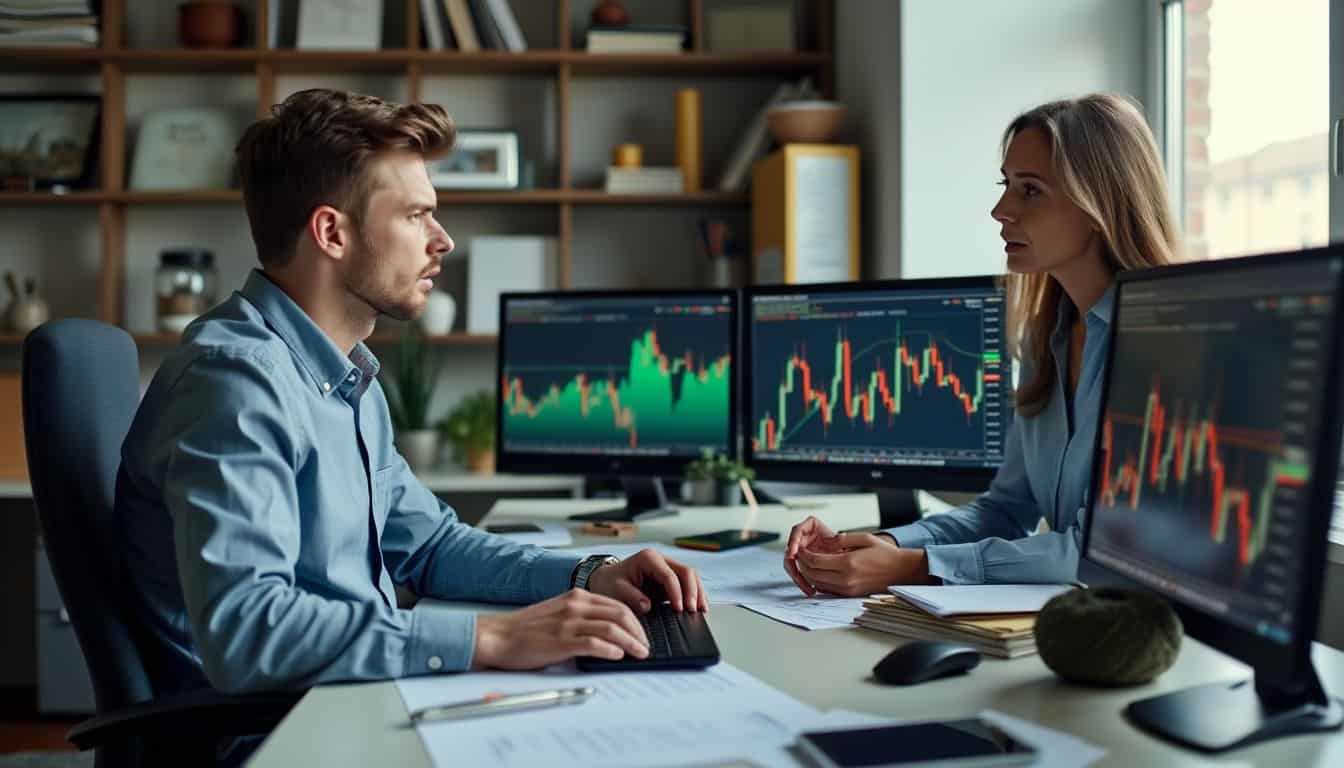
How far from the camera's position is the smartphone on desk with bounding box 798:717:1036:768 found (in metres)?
0.85

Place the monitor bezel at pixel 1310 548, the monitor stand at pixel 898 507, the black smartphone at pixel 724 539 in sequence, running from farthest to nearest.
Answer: the monitor stand at pixel 898 507, the black smartphone at pixel 724 539, the monitor bezel at pixel 1310 548

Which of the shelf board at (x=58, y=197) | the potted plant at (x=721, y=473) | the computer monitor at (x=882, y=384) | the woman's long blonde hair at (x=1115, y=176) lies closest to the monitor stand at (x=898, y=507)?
the computer monitor at (x=882, y=384)

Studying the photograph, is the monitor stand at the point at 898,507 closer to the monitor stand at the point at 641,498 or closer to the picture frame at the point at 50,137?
the monitor stand at the point at 641,498

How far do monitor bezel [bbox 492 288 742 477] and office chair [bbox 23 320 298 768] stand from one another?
115 cm

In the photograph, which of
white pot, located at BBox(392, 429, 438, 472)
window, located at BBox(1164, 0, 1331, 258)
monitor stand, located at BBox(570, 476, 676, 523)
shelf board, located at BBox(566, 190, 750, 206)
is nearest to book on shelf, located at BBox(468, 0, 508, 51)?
shelf board, located at BBox(566, 190, 750, 206)

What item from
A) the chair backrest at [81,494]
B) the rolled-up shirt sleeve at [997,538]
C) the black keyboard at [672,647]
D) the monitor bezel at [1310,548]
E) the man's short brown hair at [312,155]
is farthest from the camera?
the rolled-up shirt sleeve at [997,538]

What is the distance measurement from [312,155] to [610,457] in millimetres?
1143

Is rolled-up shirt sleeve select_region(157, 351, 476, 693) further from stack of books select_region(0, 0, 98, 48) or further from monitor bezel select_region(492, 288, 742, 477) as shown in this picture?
stack of books select_region(0, 0, 98, 48)

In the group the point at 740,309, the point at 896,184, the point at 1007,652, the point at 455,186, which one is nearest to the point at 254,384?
the point at 1007,652

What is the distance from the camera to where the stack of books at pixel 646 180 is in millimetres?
3730

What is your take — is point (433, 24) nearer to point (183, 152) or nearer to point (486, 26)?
point (486, 26)

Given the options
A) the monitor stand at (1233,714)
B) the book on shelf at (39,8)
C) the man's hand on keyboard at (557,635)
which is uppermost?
the book on shelf at (39,8)

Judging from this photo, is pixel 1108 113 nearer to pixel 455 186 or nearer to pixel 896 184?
pixel 896 184

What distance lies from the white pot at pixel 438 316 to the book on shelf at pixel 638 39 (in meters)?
0.91
